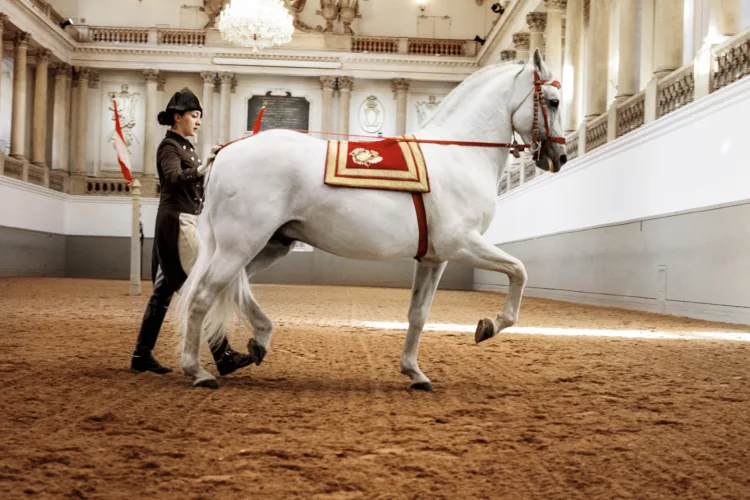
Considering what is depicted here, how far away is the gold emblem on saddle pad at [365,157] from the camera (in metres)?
4.16

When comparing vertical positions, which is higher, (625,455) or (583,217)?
(583,217)

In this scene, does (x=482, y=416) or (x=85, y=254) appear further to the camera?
(x=85, y=254)

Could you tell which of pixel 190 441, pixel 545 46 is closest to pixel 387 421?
pixel 190 441

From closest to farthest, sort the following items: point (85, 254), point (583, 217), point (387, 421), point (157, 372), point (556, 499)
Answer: point (556, 499) < point (387, 421) < point (157, 372) < point (583, 217) < point (85, 254)

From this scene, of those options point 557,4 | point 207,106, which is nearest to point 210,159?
point 557,4

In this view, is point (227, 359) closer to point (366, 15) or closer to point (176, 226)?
point (176, 226)

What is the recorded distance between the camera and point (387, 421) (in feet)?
10.7

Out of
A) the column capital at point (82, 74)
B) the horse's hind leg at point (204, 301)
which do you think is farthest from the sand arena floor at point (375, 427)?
the column capital at point (82, 74)

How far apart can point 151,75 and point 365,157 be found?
29389 mm

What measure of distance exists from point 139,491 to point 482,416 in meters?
1.73

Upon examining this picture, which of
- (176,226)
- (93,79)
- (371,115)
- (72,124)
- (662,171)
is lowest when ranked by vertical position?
(176,226)

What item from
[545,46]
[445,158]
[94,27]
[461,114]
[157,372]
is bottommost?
[157,372]

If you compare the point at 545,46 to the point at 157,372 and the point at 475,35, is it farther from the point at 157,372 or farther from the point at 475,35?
the point at 157,372

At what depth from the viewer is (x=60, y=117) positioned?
3073 centimetres
